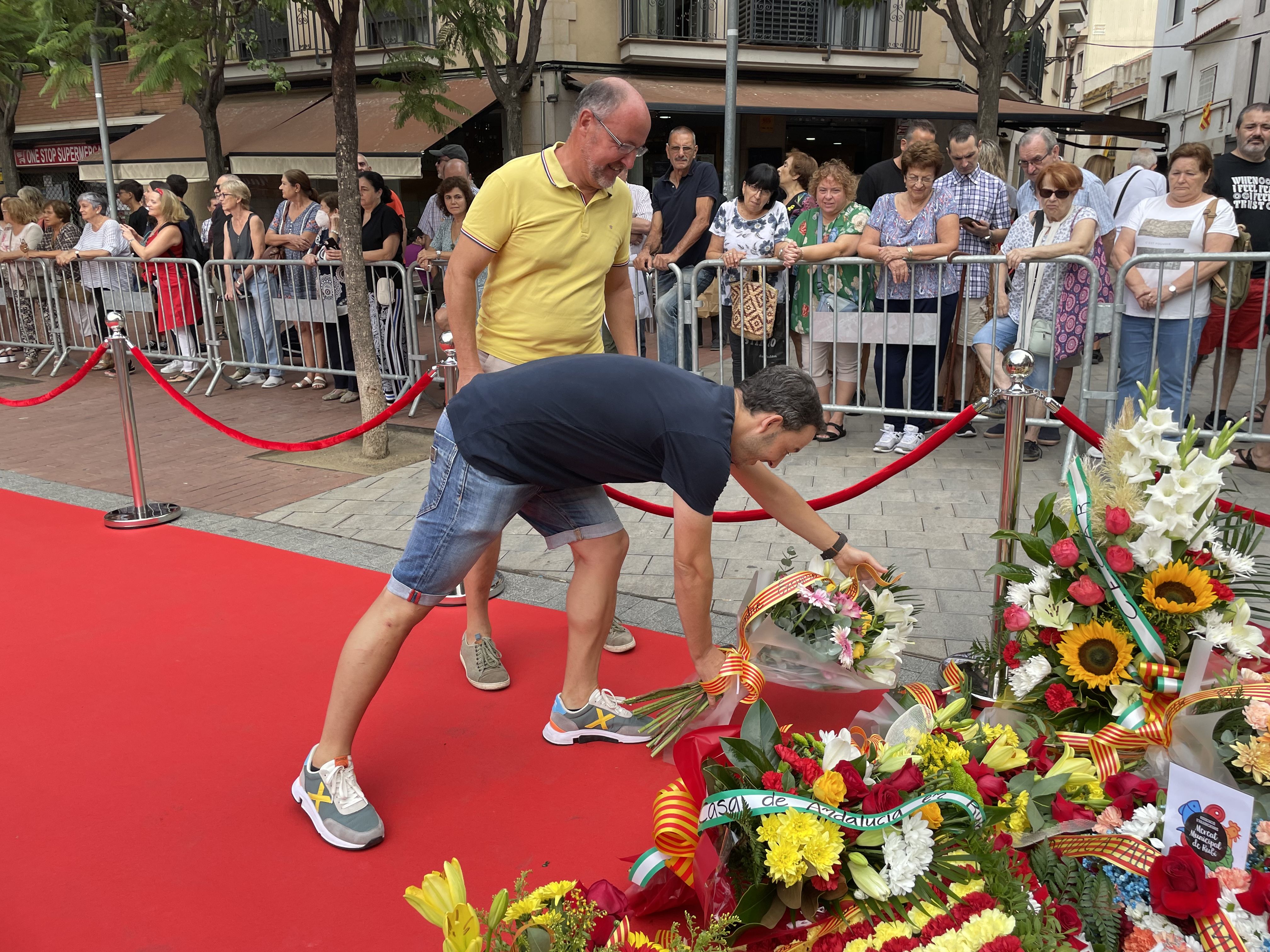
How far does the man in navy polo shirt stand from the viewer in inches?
327

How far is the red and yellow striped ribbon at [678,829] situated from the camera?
2.35m

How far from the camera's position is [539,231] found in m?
3.59

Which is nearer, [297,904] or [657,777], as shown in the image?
[297,904]

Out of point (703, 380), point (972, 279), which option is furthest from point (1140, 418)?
point (972, 279)

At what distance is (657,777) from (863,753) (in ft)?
3.25

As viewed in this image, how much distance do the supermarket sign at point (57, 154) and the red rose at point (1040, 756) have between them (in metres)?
25.8

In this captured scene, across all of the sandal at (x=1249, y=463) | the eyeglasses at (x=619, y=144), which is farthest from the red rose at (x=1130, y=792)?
the sandal at (x=1249, y=463)

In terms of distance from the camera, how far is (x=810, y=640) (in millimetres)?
3197

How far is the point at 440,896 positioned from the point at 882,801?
0.95 metres

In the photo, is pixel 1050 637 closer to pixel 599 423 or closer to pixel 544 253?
pixel 599 423

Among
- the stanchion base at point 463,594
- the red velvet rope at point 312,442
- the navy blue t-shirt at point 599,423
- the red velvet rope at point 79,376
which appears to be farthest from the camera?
the red velvet rope at point 79,376

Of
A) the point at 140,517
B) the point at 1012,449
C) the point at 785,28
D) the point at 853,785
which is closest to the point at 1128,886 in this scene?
the point at 853,785

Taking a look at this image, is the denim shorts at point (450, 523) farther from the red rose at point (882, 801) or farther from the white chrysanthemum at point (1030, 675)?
the white chrysanthemum at point (1030, 675)

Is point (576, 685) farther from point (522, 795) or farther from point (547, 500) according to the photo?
point (547, 500)
